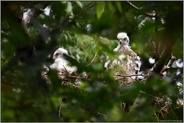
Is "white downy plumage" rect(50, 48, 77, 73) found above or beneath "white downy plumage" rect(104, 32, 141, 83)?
beneath

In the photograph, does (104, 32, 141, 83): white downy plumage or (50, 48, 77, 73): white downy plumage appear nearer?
(50, 48, 77, 73): white downy plumage

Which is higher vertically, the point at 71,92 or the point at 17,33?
the point at 17,33

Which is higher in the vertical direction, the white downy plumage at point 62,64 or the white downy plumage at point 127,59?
the white downy plumage at point 127,59

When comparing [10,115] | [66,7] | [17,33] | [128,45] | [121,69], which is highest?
[128,45]

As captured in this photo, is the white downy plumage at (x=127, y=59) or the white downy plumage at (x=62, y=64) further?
the white downy plumage at (x=127, y=59)

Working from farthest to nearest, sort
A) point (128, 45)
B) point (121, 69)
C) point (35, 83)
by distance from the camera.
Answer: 1. point (128, 45)
2. point (121, 69)
3. point (35, 83)

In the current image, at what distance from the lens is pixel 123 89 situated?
28.4 inches

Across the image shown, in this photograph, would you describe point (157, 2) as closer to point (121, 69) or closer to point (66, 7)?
point (66, 7)

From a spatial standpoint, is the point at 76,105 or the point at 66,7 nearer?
the point at 76,105

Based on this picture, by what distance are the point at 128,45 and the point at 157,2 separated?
2218mm

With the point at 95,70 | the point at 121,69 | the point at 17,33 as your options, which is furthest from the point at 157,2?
the point at 121,69

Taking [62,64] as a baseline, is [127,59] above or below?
above

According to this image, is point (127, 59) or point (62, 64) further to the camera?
point (127, 59)

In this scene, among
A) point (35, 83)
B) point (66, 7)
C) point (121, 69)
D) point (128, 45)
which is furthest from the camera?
point (128, 45)
